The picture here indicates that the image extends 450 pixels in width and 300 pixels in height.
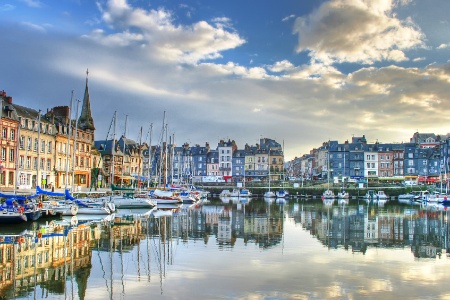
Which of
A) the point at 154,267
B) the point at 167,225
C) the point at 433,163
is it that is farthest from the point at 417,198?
the point at 154,267

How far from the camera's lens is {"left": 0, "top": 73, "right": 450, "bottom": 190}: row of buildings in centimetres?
6134

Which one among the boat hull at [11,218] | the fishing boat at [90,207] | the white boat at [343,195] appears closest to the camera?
the boat hull at [11,218]

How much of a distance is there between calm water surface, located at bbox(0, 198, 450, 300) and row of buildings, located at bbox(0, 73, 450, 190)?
32.1m

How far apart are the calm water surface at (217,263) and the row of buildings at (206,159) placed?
32108mm

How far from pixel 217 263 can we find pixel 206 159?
119m

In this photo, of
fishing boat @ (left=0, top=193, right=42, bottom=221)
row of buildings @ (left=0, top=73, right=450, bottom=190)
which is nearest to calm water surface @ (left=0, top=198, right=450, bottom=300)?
fishing boat @ (left=0, top=193, right=42, bottom=221)

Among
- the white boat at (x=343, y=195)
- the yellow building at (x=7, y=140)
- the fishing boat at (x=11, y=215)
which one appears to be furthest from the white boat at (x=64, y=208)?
the white boat at (x=343, y=195)

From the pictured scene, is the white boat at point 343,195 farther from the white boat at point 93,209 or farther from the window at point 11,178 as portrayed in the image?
the window at point 11,178

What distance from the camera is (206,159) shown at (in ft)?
452

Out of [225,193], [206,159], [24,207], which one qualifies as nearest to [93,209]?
[24,207]

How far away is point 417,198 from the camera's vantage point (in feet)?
292

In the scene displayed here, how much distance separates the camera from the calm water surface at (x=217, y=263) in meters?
14.5

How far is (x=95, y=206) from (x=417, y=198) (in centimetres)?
6607

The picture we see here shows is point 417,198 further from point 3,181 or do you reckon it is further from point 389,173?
point 3,181
